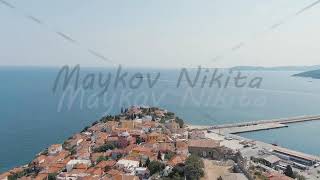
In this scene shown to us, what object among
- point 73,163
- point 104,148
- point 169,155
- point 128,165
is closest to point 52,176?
point 73,163

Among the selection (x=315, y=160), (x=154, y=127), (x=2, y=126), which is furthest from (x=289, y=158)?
(x=2, y=126)

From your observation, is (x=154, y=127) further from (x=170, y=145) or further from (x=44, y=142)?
(x=44, y=142)

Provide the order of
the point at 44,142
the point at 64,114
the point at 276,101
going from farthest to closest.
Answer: the point at 276,101 → the point at 64,114 → the point at 44,142

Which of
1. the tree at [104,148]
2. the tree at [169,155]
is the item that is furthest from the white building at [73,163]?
the tree at [169,155]

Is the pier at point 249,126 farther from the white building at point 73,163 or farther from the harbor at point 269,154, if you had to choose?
the white building at point 73,163

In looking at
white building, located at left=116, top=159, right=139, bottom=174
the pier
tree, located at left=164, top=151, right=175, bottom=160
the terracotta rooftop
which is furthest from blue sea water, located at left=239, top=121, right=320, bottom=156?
white building, located at left=116, top=159, right=139, bottom=174

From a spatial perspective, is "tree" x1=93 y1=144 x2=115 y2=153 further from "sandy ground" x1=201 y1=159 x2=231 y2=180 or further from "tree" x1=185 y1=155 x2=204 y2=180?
"tree" x1=185 y1=155 x2=204 y2=180

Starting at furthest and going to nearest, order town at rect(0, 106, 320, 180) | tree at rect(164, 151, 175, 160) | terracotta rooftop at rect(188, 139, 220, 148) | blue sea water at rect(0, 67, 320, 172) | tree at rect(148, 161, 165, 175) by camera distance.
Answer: blue sea water at rect(0, 67, 320, 172) → terracotta rooftop at rect(188, 139, 220, 148) → tree at rect(164, 151, 175, 160) → tree at rect(148, 161, 165, 175) → town at rect(0, 106, 320, 180)

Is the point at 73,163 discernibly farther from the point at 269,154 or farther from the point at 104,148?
the point at 269,154
